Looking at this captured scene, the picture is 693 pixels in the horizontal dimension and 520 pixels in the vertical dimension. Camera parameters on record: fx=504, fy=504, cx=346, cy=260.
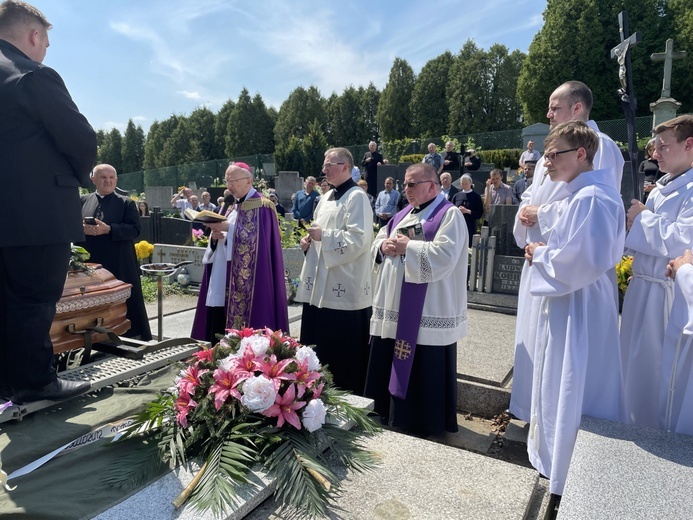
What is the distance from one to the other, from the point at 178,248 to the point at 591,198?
8.43 m

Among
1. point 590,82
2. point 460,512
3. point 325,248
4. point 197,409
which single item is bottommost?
point 460,512

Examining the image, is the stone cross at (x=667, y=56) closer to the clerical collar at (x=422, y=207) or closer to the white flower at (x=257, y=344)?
the clerical collar at (x=422, y=207)

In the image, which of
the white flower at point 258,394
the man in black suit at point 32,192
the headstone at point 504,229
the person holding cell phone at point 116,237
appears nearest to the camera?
the white flower at point 258,394

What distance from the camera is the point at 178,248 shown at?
384 inches

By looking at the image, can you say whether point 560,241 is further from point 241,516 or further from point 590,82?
point 590,82

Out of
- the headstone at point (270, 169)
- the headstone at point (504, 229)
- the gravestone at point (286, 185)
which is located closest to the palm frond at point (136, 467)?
the headstone at point (504, 229)

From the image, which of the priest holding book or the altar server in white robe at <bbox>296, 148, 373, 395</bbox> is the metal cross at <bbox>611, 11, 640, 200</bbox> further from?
the priest holding book

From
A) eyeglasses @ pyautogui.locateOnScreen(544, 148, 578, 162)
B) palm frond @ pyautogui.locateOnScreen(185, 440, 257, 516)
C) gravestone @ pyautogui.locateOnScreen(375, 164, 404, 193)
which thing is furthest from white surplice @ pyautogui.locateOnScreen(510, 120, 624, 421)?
gravestone @ pyautogui.locateOnScreen(375, 164, 404, 193)

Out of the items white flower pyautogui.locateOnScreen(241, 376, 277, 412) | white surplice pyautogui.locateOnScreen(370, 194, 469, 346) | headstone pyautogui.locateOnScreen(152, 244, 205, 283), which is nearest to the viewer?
white flower pyautogui.locateOnScreen(241, 376, 277, 412)

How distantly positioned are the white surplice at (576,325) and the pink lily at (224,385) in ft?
5.51

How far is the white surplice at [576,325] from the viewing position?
263cm

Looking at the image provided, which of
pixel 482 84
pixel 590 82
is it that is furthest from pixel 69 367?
pixel 482 84

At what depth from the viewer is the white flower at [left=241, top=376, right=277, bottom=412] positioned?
2068 millimetres

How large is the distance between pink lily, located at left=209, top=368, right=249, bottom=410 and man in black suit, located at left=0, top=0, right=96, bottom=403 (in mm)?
911
